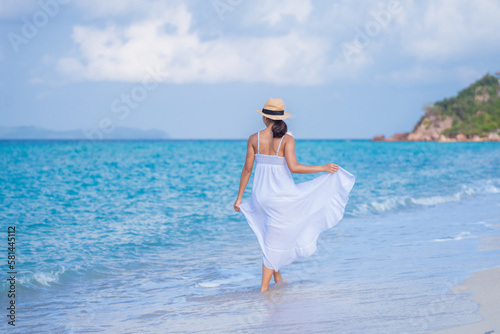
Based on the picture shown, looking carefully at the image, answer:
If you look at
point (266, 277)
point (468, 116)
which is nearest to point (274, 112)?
point (266, 277)

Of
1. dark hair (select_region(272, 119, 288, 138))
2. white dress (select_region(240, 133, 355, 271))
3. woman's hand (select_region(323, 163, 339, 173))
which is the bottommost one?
white dress (select_region(240, 133, 355, 271))

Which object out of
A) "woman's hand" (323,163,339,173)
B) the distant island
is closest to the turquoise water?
"woman's hand" (323,163,339,173)

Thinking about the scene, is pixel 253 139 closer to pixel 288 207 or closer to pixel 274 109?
pixel 274 109

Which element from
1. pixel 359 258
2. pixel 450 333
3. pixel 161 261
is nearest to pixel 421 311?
pixel 450 333

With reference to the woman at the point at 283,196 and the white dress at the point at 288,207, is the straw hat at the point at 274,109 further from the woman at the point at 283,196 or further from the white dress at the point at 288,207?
the white dress at the point at 288,207

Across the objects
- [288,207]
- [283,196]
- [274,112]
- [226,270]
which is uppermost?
[274,112]

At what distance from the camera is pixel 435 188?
16.7 meters

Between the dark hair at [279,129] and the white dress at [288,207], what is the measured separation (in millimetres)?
218

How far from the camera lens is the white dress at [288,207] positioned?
488 centimetres

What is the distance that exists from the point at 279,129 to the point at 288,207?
83 centimetres

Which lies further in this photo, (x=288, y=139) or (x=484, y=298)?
(x=288, y=139)

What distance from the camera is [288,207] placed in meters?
4.91

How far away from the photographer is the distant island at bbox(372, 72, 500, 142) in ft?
338

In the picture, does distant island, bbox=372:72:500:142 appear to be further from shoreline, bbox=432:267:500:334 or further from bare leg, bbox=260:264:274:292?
bare leg, bbox=260:264:274:292
